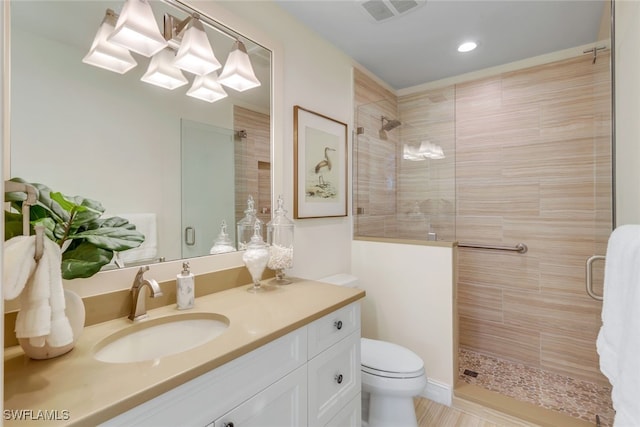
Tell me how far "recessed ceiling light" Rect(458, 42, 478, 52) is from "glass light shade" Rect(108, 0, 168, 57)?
1.97 m

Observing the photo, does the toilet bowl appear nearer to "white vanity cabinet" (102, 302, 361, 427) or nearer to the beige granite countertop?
"white vanity cabinet" (102, 302, 361, 427)

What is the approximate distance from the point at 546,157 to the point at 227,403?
2653 millimetres

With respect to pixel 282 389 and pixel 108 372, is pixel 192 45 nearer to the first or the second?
pixel 108 372

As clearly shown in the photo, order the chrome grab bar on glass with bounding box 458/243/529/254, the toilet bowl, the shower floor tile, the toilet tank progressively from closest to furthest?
the toilet bowl → the shower floor tile → the toilet tank → the chrome grab bar on glass with bounding box 458/243/529/254

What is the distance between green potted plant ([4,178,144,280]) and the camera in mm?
846

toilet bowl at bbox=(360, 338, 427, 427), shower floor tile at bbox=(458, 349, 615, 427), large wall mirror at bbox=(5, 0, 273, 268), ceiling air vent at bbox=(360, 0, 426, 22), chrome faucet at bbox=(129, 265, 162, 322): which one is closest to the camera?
large wall mirror at bbox=(5, 0, 273, 268)

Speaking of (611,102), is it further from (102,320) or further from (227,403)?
(102,320)

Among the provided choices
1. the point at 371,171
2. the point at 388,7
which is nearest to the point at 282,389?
the point at 371,171

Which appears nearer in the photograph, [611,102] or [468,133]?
[611,102]

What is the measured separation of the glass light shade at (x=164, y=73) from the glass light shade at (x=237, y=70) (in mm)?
221

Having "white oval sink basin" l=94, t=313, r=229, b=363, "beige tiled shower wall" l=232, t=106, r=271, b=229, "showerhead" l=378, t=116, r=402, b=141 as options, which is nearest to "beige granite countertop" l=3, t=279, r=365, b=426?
"white oval sink basin" l=94, t=313, r=229, b=363

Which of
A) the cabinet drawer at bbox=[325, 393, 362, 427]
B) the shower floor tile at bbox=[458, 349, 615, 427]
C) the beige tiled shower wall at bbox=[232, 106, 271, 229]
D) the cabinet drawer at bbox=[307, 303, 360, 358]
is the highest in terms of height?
the beige tiled shower wall at bbox=[232, 106, 271, 229]

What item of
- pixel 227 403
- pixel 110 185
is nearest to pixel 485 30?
pixel 110 185

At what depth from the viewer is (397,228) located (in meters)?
2.39
